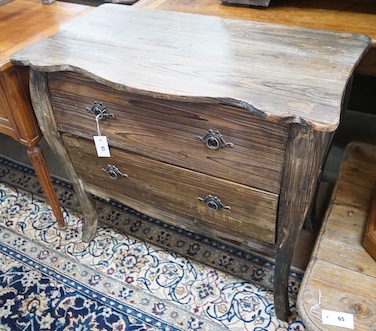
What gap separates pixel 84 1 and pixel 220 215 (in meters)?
1.00

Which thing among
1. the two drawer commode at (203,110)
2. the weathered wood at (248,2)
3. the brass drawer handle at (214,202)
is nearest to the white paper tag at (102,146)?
the two drawer commode at (203,110)

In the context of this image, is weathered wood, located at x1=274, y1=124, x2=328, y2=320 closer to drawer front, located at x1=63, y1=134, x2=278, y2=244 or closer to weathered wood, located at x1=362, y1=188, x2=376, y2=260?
drawer front, located at x1=63, y1=134, x2=278, y2=244

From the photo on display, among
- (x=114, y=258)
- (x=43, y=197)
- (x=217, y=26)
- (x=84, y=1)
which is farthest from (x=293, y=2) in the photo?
(x=43, y=197)

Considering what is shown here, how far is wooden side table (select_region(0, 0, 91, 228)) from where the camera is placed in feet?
3.63

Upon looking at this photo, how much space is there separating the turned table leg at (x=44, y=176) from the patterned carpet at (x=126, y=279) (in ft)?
0.22

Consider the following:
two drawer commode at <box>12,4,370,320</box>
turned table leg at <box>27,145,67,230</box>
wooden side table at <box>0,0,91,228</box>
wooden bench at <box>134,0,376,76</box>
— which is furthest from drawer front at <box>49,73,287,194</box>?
wooden bench at <box>134,0,376,76</box>

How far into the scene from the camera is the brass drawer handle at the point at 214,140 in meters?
0.84

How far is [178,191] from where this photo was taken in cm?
102

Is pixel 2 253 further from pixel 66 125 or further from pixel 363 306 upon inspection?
pixel 363 306

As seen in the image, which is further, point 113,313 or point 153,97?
point 113,313

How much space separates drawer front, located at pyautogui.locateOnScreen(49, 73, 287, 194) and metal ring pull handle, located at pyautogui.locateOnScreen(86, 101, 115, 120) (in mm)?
11

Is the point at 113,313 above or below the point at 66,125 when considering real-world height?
below

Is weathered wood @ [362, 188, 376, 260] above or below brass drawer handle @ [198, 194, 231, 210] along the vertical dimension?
below

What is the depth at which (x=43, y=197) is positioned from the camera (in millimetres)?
1615
